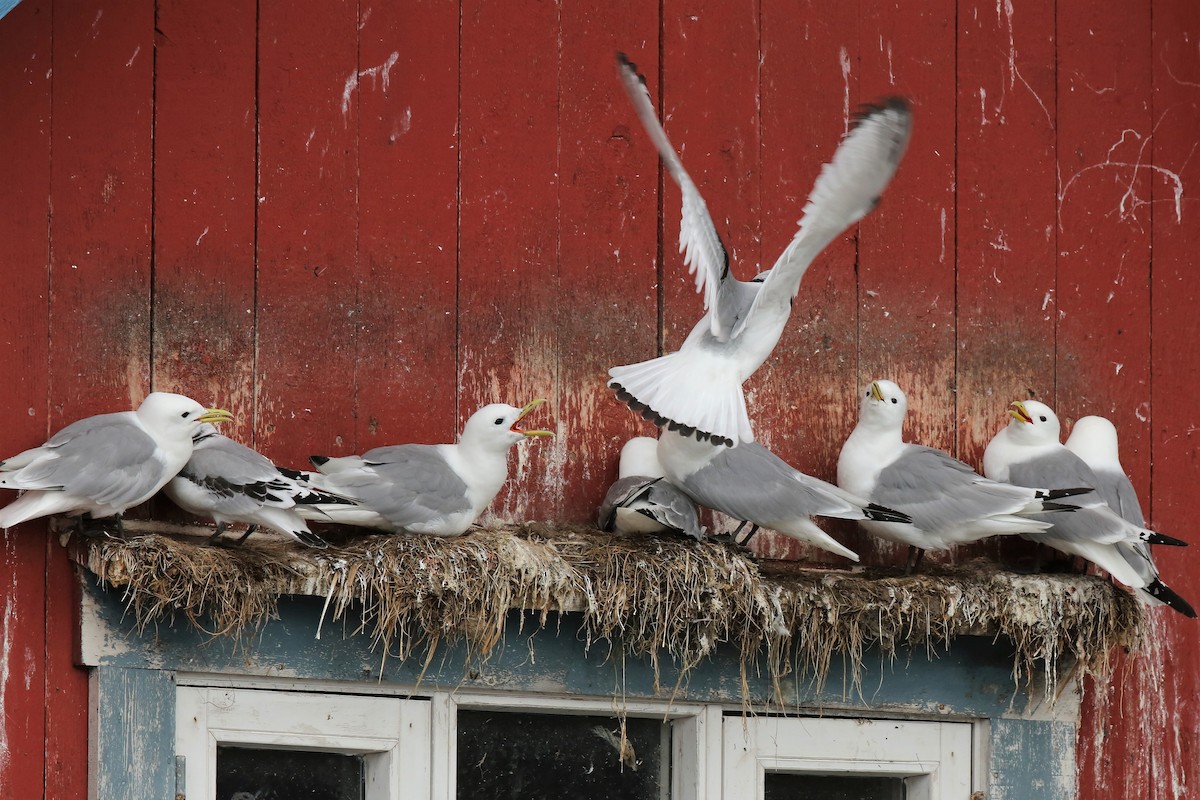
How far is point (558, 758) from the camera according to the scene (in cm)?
518

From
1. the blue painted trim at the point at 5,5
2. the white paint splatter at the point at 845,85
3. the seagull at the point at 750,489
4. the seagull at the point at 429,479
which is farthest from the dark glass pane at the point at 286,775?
the white paint splatter at the point at 845,85

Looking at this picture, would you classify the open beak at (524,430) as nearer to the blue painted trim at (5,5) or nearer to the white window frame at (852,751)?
the white window frame at (852,751)

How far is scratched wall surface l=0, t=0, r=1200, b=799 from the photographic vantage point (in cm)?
502

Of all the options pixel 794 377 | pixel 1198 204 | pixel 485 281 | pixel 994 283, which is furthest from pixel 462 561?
pixel 1198 204

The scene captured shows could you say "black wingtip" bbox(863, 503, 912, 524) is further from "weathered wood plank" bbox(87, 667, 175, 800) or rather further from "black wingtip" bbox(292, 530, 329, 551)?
"weathered wood plank" bbox(87, 667, 175, 800)

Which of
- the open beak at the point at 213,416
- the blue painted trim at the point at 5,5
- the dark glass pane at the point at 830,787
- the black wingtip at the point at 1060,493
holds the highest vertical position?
the blue painted trim at the point at 5,5

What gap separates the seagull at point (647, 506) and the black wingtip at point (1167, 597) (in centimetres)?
115

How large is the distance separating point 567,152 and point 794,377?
2.78ft

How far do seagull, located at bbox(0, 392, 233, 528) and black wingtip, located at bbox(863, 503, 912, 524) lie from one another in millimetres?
1584

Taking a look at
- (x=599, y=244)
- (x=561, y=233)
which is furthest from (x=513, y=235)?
(x=599, y=244)

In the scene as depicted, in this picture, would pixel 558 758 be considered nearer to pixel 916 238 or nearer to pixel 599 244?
pixel 599 244

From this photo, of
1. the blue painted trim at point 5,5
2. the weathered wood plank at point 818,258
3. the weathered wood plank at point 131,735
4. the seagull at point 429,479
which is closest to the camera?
the blue painted trim at point 5,5

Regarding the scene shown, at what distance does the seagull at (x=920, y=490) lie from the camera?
17.1 feet

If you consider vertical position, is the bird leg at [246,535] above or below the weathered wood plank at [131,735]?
above
